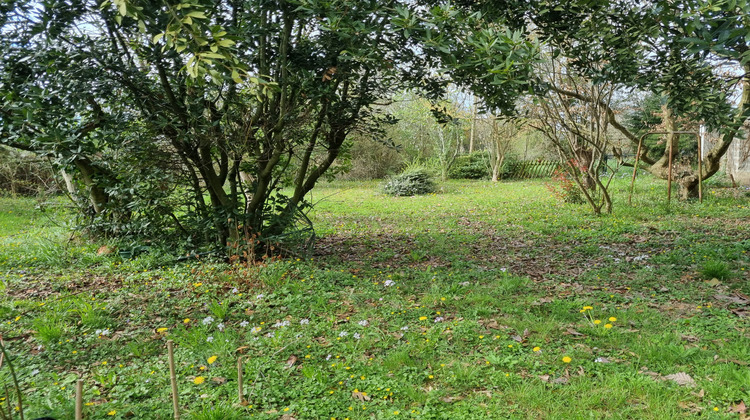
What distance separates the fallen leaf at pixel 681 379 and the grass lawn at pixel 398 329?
0.02 m

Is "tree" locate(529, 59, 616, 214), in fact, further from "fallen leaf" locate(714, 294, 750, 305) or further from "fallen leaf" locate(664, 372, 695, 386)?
"fallen leaf" locate(664, 372, 695, 386)

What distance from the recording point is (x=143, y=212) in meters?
5.78

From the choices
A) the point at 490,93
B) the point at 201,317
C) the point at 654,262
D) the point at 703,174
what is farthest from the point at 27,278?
the point at 703,174

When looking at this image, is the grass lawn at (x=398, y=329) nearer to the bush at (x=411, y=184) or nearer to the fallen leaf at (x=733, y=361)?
the fallen leaf at (x=733, y=361)

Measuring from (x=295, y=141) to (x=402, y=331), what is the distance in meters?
2.85

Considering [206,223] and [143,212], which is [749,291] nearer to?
[206,223]

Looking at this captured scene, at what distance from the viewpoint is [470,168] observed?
20.1 m

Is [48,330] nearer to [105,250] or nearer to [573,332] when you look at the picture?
[105,250]

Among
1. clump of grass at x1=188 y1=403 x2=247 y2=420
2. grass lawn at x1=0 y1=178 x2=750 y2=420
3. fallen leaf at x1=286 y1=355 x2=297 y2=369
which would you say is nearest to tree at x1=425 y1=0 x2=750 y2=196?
grass lawn at x1=0 y1=178 x2=750 y2=420

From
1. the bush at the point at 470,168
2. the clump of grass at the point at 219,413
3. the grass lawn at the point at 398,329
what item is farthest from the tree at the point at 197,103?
the bush at the point at 470,168

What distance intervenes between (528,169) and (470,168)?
261 cm

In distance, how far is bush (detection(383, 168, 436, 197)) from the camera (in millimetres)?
14227

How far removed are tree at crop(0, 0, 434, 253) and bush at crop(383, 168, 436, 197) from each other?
8453mm

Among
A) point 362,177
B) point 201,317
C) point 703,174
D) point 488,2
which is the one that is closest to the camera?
point 201,317
